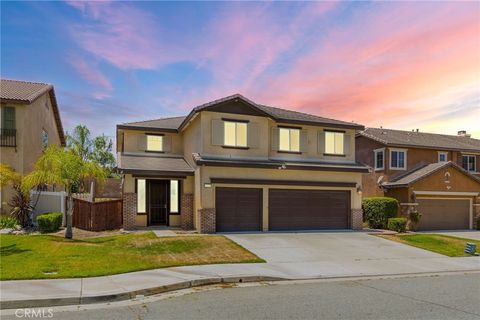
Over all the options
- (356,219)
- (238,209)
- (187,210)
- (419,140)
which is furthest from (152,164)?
(419,140)

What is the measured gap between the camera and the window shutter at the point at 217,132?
20766mm

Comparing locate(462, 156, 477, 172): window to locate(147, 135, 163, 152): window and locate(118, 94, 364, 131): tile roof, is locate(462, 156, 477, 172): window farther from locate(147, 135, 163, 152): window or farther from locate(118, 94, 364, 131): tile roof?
locate(147, 135, 163, 152): window

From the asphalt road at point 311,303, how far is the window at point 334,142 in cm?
1364

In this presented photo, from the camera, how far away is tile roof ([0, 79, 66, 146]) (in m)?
21.9

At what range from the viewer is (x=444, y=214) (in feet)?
91.9

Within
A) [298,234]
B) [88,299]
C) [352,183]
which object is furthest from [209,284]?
[352,183]

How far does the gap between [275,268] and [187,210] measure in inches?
396

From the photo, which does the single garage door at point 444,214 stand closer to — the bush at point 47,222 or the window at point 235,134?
the window at point 235,134

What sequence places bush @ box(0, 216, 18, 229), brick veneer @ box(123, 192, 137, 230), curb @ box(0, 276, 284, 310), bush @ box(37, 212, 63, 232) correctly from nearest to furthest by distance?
curb @ box(0, 276, 284, 310), bush @ box(37, 212, 63, 232), bush @ box(0, 216, 18, 229), brick veneer @ box(123, 192, 137, 230)

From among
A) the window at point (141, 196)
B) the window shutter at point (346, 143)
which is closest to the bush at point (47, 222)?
the window at point (141, 196)

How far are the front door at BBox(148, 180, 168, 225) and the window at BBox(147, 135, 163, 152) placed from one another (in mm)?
2594

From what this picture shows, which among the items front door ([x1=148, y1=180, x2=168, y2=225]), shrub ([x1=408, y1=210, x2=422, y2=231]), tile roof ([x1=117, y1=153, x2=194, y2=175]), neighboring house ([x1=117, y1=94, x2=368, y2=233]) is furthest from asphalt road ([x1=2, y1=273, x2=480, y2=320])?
shrub ([x1=408, y1=210, x2=422, y2=231])

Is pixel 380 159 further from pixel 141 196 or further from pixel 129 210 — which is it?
pixel 129 210

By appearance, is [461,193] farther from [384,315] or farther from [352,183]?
[384,315]
